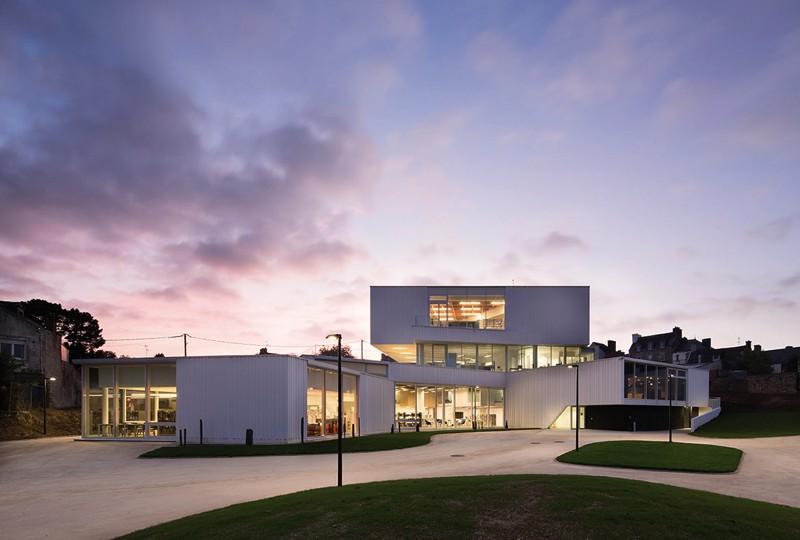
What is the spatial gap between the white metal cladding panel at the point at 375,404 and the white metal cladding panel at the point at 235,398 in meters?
10.8

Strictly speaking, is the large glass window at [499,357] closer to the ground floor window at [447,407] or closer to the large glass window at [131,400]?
the ground floor window at [447,407]

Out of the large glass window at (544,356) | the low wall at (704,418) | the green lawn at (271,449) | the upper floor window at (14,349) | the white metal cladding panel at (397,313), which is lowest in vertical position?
the low wall at (704,418)

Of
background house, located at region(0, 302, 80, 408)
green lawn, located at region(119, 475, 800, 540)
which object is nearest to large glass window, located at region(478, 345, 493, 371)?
background house, located at region(0, 302, 80, 408)

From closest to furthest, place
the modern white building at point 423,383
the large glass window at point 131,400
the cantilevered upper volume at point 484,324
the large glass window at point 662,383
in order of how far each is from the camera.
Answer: the modern white building at point 423,383 < the large glass window at point 131,400 < the large glass window at point 662,383 < the cantilevered upper volume at point 484,324

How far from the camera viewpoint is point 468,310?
Answer: 63969 millimetres

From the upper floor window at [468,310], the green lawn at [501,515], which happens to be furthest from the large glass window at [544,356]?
the green lawn at [501,515]

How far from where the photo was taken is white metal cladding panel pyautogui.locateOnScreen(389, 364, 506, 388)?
53300 millimetres

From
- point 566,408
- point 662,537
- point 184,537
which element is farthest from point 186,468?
point 566,408

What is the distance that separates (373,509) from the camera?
1301 cm

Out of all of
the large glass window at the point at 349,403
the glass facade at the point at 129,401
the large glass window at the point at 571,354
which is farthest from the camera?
the large glass window at the point at 571,354

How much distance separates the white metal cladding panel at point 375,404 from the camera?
45.1m

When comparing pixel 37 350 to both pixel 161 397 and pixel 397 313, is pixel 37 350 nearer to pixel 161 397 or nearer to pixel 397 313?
pixel 161 397

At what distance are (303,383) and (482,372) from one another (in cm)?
2675

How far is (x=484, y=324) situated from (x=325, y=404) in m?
27.9
